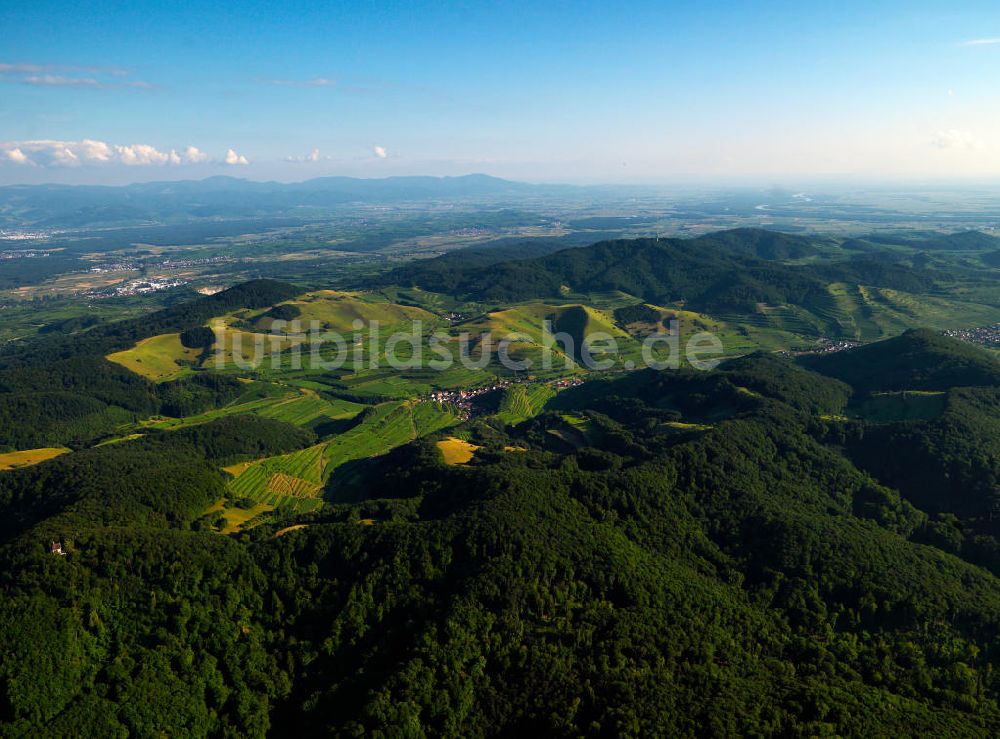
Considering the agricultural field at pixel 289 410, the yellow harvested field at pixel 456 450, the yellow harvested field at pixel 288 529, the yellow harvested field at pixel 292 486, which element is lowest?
the agricultural field at pixel 289 410

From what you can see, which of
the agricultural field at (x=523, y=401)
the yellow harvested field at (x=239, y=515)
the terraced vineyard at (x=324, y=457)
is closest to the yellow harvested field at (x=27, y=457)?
the terraced vineyard at (x=324, y=457)

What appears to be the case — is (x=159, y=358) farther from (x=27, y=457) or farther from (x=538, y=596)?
(x=538, y=596)

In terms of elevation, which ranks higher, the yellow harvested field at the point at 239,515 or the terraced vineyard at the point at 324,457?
the yellow harvested field at the point at 239,515

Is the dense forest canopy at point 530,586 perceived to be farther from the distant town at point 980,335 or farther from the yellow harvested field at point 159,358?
the distant town at point 980,335

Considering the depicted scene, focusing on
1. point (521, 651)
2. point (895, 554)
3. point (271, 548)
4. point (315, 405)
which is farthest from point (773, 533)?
point (315, 405)

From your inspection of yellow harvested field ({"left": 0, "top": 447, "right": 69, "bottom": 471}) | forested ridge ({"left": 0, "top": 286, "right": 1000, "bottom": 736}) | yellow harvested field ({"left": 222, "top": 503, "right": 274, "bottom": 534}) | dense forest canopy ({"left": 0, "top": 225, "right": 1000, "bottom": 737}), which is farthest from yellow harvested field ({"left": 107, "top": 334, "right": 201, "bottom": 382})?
yellow harvested field ({"left": 222, "top": 503, "right": 274, "bottom": 534})

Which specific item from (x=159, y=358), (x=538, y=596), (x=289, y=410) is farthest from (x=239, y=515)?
(x=159, y=358)

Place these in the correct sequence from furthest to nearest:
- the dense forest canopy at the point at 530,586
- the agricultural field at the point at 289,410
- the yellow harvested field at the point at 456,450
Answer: the agricultural field at the point at 289,410
the yellow harvested field at the point at 456,450
the dense forest canopy at the point at 530,586
